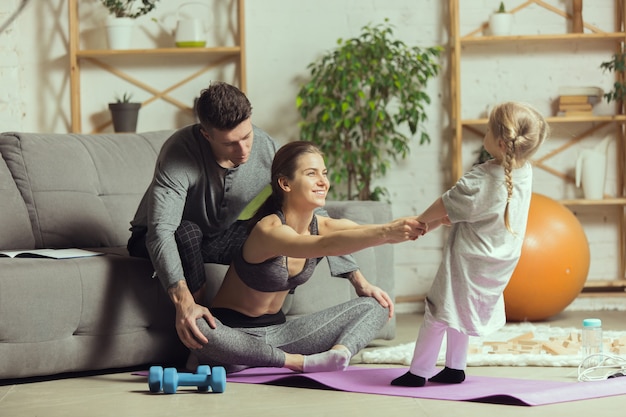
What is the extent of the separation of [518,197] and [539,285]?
1.65 meters

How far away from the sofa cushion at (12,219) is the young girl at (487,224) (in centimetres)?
159

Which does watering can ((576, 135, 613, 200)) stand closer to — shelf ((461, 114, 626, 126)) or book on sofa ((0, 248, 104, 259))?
shelf ((461, 114, 626, 126))

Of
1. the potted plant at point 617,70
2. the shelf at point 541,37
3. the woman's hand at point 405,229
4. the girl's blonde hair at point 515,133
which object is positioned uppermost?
the shelf at point 541,37

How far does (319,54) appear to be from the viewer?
4.88 metres

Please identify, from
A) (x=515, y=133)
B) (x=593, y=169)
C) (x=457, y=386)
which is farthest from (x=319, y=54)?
(x=457, y=386)

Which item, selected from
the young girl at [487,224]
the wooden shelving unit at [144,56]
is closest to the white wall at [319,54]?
the wooden shelving unit at [144,56]

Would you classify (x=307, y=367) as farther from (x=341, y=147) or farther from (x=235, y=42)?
(x=235, y=42)

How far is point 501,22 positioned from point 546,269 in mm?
1367

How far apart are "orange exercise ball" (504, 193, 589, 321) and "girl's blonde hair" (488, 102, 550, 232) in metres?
1.63

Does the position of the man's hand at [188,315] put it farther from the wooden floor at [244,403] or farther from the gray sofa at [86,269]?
the gray sofa at [86,269]

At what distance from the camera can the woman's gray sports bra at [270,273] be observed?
2865 millimetres

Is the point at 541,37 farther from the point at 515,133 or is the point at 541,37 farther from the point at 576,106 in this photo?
the point at 515,133

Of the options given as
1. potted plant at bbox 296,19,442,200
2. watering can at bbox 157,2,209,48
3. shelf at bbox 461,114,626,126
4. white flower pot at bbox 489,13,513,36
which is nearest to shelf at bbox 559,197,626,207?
shelf at bbox 461,114,626,126

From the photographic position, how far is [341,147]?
15.4 ft
